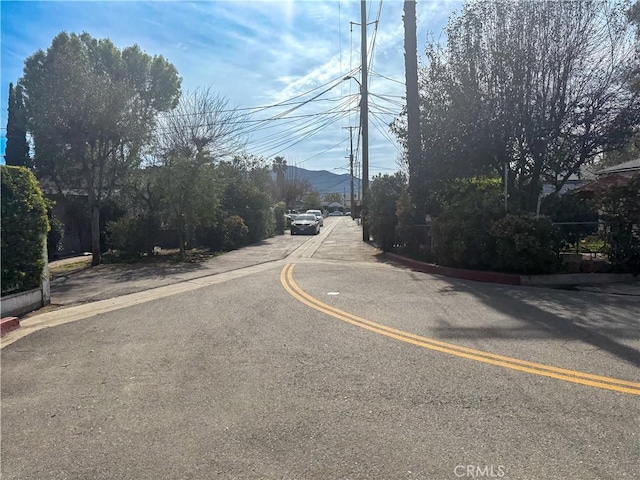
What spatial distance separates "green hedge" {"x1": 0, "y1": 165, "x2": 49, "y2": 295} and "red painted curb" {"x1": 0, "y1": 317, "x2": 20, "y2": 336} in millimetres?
1006

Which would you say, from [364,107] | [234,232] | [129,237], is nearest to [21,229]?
[129,237]

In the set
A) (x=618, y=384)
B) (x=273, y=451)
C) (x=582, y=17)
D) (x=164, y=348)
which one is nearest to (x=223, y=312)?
(x=164, y=348)

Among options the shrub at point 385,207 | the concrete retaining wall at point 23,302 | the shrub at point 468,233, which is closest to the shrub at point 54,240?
the concrete retaining wall at point 23,302

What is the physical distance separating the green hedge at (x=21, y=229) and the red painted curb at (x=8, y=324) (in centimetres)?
→ 101

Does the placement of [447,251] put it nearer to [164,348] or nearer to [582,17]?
[582,17]

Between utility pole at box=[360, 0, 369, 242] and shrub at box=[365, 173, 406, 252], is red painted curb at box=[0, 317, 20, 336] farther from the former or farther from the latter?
utility pole at box=[360, 0, 369, 242]

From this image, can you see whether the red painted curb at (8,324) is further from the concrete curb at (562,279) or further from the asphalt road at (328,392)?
the concrete curb at (562,279)

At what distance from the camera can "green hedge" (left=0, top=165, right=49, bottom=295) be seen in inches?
330

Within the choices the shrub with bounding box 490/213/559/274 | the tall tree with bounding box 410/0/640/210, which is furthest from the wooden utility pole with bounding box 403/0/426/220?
the shrub with bounding box 490/213/559/274

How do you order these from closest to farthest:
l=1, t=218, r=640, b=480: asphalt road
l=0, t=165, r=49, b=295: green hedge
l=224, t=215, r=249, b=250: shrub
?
1. l=1, t=218, r=640, b=480: asphalt road
2. l=0, t=165, r=49, b=295: green hedge
3. l=224, t=215, r=249, b=250: shrub

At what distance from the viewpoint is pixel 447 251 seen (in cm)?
1371

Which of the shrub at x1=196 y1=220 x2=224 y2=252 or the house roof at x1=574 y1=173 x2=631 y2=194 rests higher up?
the house roof at x1=574 y1=173 x2=631 y2=194

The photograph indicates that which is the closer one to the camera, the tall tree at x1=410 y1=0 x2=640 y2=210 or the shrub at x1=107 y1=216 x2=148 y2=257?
the tall tree at x1=410 y1=0 x2=640 y2=210

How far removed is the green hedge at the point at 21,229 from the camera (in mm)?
8372
